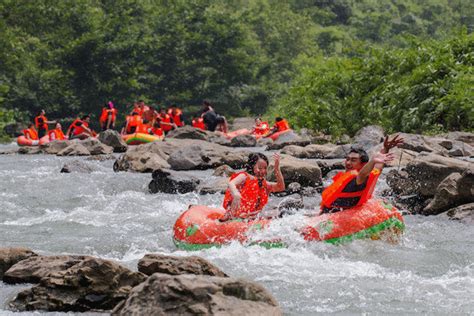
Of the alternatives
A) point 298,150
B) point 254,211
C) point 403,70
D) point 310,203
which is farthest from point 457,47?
point 254,211

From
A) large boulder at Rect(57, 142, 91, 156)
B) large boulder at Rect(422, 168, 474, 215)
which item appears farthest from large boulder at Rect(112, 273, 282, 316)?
large boulder at Rect(57, 142, 91, 156)

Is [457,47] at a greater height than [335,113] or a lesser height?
greater

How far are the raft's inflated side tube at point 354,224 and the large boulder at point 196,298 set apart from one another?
3.53m

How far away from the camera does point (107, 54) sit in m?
42.1

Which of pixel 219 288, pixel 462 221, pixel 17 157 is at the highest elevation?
pixel 219 288

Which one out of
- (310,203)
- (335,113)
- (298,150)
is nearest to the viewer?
(310,203)

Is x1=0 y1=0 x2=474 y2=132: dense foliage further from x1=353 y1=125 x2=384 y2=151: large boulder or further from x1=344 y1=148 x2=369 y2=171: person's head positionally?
x1=344 y1=148 x2=369 y2=171: person's head

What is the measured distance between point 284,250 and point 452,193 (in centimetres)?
369

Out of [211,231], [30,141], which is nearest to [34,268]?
[211,231]

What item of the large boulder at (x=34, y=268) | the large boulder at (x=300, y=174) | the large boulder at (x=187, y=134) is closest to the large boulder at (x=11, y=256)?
the large boulder at (x=34, y=268)

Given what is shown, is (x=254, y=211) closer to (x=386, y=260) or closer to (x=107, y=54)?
(x=386, y=260)

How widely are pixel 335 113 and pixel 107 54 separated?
19947mm

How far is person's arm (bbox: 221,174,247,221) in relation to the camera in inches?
384

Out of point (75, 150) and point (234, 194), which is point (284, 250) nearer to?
point (234, 194)
